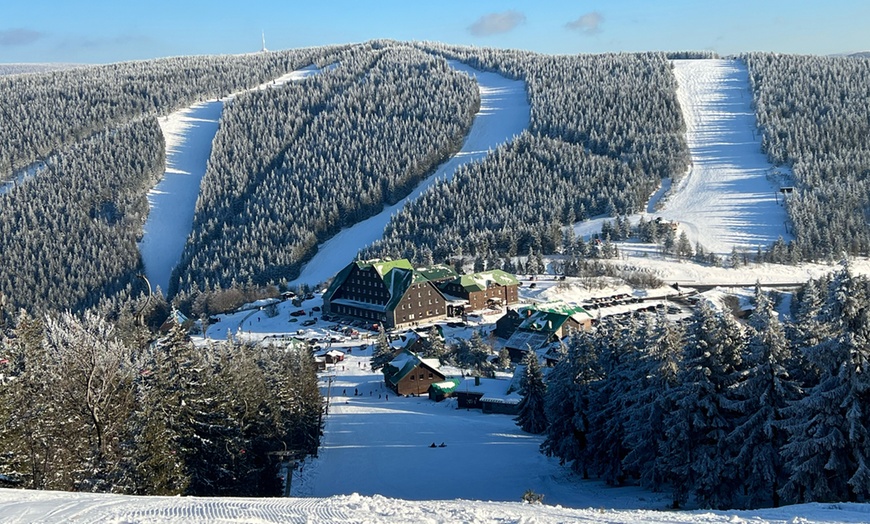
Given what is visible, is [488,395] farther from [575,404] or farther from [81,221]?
[81,221]

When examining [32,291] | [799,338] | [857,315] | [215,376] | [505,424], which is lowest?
[32,291]

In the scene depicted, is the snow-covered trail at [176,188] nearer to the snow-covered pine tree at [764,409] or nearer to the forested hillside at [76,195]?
the forested hillside at [76,195]

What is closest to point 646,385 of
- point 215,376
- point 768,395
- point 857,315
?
point 768,395

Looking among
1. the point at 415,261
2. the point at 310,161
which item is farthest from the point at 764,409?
the point at 310,161

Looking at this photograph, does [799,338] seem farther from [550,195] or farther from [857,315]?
[550,195]

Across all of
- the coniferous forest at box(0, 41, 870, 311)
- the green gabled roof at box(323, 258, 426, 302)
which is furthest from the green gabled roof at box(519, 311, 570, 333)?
the coniferous forest at box(0, 41, 870, 311)

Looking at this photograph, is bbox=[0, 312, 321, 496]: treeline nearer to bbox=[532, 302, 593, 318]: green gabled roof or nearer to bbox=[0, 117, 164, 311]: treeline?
bbox=[532, 302, 593, 318]: green gabled roof

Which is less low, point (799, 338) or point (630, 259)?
point (799, 338)

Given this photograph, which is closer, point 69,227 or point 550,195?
point 550,195
